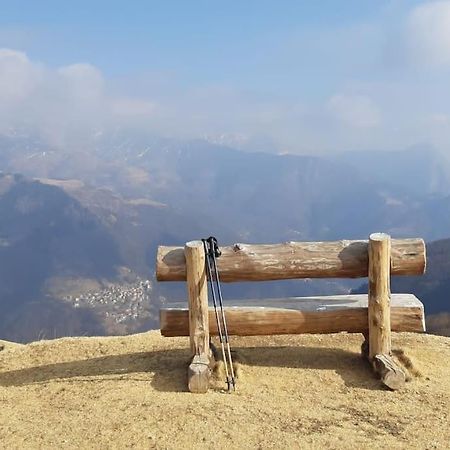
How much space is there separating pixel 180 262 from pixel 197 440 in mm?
3460

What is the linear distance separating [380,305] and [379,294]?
21 cm

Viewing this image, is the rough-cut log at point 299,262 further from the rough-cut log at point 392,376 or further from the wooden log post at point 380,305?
the rough-cut log at point 392,376

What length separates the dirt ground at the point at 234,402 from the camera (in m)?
7.68

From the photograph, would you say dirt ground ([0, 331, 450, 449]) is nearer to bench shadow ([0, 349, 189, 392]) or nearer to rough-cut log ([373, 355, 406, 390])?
bench shadow ([0, 349, 189, 392])

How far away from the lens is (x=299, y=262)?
10.1 metres

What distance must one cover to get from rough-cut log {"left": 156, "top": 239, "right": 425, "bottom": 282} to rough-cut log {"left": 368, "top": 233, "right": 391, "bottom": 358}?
250mm

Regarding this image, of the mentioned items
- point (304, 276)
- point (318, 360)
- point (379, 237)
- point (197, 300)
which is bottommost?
point (318, 360)

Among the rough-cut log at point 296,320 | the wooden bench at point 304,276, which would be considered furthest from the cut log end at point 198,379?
the rough-cut log at point 296,320

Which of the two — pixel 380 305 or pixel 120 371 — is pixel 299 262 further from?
pixel 120 371

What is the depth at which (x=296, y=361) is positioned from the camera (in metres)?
10.9

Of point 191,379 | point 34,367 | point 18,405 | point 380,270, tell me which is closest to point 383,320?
point 380,270

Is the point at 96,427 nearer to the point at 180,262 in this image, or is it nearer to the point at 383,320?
the point at 180,262

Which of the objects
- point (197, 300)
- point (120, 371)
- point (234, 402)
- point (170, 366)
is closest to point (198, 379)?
point (234, 402)

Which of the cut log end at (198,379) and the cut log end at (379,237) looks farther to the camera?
the cut log end at (379,237)
